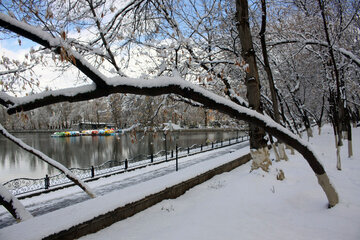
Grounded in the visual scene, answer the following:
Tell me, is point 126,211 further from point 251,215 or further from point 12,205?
point 251,215

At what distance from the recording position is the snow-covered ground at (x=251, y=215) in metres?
4.23

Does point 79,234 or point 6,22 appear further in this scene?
point 79,234

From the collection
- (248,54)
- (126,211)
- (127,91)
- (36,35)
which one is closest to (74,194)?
(126,211)

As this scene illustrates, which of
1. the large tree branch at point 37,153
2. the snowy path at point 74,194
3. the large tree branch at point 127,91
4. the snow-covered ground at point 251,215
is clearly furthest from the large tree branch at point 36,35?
the snowy path at point 74,194

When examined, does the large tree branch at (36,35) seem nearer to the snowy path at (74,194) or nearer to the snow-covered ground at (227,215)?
the snow-covered ground at (227,215)

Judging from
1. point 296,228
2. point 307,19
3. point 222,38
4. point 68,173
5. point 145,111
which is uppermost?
point 307,19

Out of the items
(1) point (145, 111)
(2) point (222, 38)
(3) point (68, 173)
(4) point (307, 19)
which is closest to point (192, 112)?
(2) point (222, 38)

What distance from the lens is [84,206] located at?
503 centimetres

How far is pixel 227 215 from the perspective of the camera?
5148 millimetres

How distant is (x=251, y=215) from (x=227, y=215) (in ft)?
1.66

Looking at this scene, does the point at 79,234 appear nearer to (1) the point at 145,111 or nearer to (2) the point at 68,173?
(2) the point at 68,173

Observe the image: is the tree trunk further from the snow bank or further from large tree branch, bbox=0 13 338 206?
the snow bank

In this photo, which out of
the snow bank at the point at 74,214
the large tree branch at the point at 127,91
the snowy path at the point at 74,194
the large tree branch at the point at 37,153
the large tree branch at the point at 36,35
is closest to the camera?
the large tree branch at the point at 36,35

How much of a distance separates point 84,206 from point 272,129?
4.14 m
